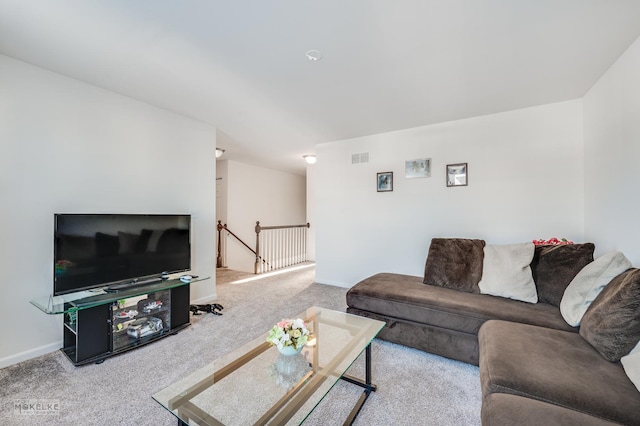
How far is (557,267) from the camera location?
6.96ft

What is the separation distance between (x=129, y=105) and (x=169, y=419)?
2827 mm

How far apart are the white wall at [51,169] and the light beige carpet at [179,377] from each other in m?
0.49

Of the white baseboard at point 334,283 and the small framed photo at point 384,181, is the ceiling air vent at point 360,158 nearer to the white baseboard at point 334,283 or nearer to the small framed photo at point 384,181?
the small framed photo at point 384,181

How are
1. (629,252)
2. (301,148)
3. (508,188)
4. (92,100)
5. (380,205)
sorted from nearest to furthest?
(629,252)
(92,100)
(508,188)
(380,205)
(301,148)

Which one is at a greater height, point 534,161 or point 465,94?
point 465,94

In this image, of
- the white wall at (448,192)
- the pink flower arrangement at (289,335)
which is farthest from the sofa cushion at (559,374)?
the white wall at (448,192)

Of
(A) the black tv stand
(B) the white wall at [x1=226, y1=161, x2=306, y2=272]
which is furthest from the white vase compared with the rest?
(B) the white wall at [x1=226, y1=161, x2=306, y2=272]

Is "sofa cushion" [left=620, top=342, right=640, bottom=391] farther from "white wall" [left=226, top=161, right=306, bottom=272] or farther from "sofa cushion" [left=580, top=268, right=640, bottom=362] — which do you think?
"white wall" [left=226, top=161, right=306, bottom=272]

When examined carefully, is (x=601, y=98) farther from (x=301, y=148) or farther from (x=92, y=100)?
(x=92, y=100)

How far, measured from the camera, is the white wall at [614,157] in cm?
186

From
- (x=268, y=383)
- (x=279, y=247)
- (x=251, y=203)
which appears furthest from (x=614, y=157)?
(x=251, y=203)

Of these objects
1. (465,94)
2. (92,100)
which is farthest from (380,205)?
(92,100)

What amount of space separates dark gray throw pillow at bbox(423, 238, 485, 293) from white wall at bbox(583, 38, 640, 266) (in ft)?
3.17

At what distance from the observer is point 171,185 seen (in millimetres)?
3045
